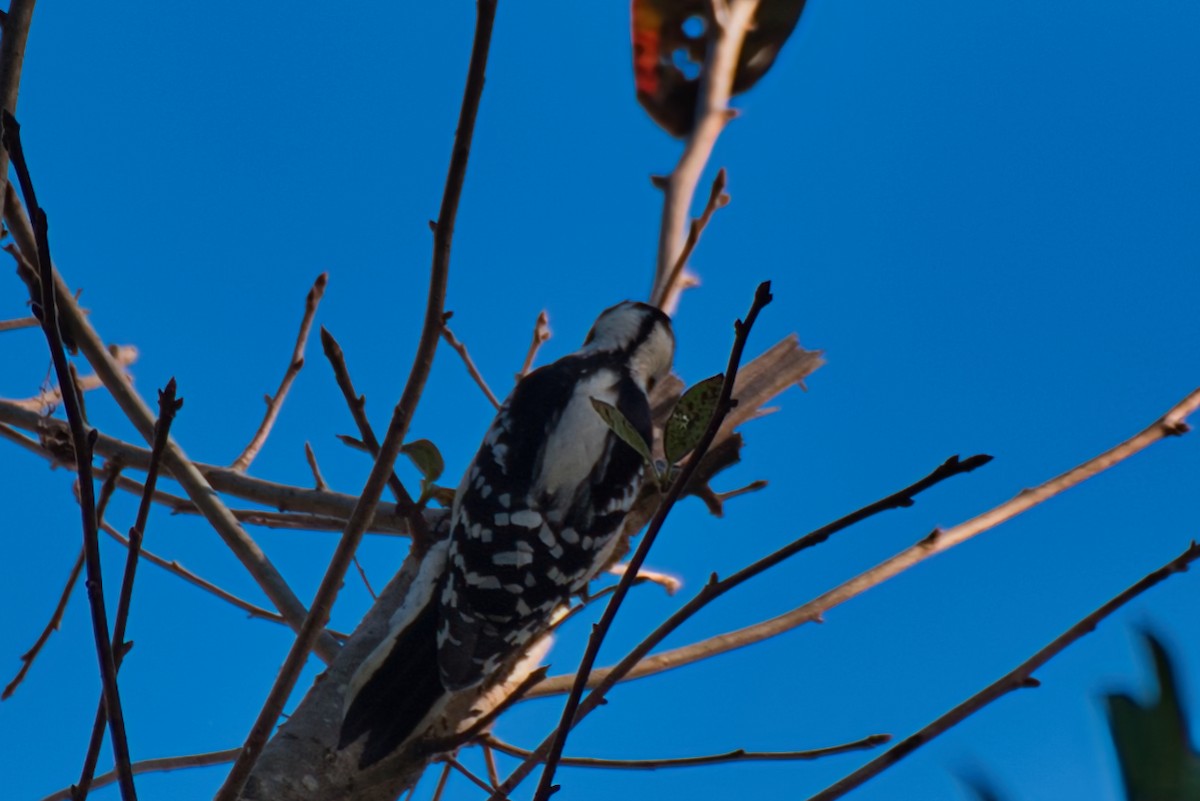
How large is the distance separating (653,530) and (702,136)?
2.91m

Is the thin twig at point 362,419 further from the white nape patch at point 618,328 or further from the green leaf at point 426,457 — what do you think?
the white nape patch at point 618,328

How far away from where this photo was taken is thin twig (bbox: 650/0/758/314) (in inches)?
127

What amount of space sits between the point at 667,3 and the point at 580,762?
3176mm

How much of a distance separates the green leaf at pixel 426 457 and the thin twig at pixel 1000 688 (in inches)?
43.2

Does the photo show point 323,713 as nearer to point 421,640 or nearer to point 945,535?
point 421,640

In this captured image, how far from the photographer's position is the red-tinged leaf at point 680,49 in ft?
13.3

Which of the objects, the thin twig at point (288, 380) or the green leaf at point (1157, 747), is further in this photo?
the thin twig at point (288, 380)

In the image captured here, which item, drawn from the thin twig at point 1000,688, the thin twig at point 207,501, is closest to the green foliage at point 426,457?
the thin twig at point 207,501

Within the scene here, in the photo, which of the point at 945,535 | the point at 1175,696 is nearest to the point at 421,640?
the point at 945,535

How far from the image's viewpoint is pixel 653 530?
85 cm

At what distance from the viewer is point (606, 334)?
3.57m

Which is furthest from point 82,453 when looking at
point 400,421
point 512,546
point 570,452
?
point 570,452

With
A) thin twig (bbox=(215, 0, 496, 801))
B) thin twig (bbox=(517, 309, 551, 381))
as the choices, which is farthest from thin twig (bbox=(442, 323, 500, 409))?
thin twig (bbox=(215, 0, 496, 801))

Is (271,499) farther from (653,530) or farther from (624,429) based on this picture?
(653,530)
